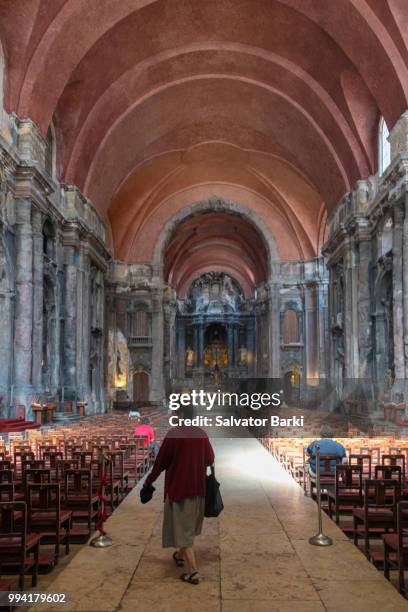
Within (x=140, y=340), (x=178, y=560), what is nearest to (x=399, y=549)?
(x=178, y=560)

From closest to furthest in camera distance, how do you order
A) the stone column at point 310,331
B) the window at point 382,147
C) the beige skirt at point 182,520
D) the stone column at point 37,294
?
the beige skirt at point 182,520 < the stone column at point 37,294 < the window at point 382,147 < the stone column at point 310,331

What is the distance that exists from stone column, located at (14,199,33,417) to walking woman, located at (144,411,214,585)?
14023mm

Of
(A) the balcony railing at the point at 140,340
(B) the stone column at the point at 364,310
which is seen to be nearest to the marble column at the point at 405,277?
(B) the stone column at the point at 364,310

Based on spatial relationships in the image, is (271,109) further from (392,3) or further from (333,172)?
(392,3)

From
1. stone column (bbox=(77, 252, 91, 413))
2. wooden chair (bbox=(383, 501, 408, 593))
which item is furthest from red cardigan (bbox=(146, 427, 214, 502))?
stone column (bbox=(77, 252, 91, 413))

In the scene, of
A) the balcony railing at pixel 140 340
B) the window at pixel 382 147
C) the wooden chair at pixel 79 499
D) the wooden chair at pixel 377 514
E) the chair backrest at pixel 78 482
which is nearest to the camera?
the wooden chair at pixel 377 514

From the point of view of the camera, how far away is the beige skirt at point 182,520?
18.0 ft

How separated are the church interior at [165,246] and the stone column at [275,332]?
1.42 metres

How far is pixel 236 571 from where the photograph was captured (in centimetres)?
566

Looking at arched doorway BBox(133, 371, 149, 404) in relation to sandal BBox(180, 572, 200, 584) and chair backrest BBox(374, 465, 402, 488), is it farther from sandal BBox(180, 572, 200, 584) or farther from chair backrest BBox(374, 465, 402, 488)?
sandal BBox(180, 572, 200, 584)

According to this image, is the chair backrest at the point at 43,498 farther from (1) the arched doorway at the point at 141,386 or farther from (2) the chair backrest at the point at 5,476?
(1) the arched doorway at the point at 141,386

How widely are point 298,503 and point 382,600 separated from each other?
4.06 m

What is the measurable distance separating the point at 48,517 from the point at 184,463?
179cm

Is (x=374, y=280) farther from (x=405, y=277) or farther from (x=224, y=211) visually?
(x=224, y=211)
